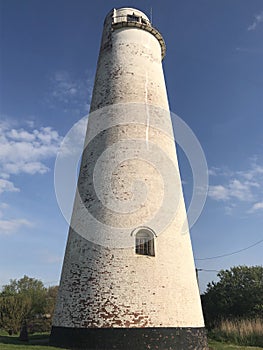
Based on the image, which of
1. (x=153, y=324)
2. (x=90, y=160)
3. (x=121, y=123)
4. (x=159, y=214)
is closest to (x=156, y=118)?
(x=121, y=123)

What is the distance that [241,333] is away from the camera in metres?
16.2

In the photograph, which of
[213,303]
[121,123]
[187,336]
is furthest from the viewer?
[213,303]

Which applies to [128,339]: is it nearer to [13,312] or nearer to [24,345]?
[24,345]

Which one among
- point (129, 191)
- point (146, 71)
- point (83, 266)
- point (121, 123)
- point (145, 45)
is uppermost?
point (145, 45)

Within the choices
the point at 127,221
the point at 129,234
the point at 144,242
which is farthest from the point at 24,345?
the point at 127,221

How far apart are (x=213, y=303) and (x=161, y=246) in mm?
12535

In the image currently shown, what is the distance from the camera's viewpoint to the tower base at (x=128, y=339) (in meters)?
9.80

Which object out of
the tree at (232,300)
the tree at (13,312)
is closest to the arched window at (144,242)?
the tree at (232,300)

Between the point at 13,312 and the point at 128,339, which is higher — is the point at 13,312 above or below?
above

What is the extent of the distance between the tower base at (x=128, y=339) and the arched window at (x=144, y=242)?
2356mm

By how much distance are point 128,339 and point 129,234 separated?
3058mm

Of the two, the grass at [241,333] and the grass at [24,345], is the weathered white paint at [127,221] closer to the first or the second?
the grass at [24,345]

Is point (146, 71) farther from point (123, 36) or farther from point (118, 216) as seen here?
point (118, 216)

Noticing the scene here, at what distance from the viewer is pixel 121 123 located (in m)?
13.0
